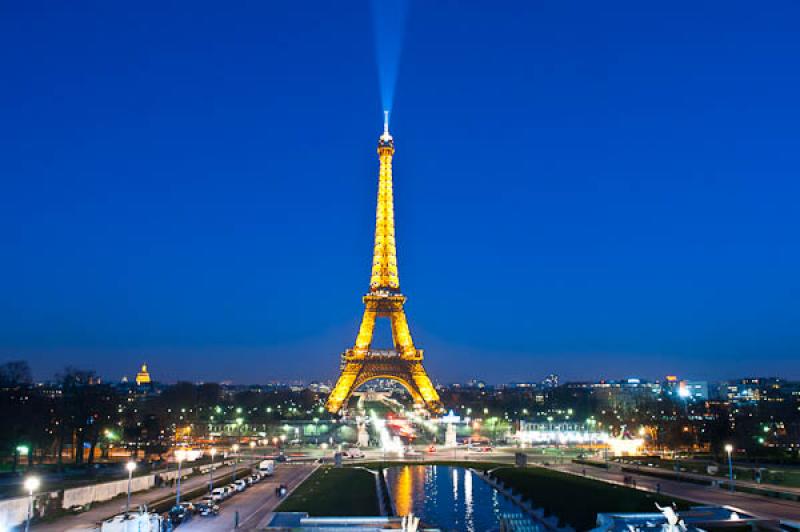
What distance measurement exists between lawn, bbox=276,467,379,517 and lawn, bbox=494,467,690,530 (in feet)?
29.4

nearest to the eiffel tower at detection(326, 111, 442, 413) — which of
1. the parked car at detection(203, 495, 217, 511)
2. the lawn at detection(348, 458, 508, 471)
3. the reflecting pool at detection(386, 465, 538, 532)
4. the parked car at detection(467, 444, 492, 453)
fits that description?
the parked car at detection(467, 444, 492, 453)

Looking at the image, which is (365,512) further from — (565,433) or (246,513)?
(565,433)

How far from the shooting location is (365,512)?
34.1 metres

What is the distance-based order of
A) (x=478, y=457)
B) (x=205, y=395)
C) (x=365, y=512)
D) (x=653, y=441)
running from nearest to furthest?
(x=365, y=512)
(x=478, y=457)
(x=653, y=441)
(x=205, y=395)

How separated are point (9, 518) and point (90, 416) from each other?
39.0m

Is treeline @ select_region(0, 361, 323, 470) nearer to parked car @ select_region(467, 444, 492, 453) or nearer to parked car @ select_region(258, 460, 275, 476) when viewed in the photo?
parked car @ select_region(258, 460, 275, 476)

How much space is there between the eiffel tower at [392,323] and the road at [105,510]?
55436 millimetres

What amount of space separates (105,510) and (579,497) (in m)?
24.2

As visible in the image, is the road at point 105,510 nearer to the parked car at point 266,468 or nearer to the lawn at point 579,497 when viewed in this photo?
the parked car at point 266,468

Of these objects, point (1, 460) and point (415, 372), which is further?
point (415, 372)

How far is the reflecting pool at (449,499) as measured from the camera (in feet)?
119

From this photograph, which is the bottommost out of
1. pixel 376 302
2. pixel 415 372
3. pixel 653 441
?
pixel 653 441

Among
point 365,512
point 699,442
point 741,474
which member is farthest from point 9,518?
point 699,442

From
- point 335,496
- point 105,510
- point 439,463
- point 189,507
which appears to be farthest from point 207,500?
point 439,463
